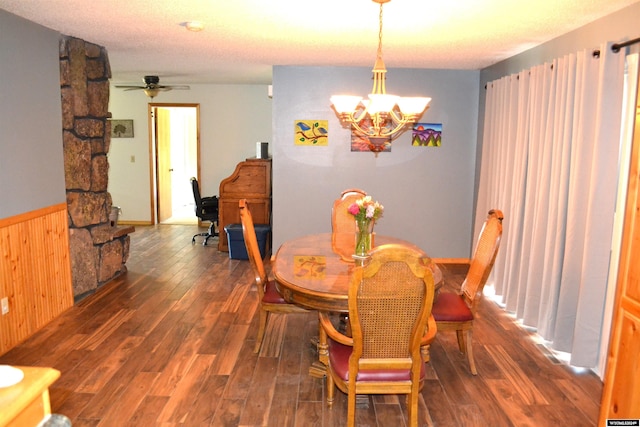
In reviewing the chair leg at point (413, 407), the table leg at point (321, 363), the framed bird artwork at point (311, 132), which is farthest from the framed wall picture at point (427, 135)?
the chair leg at point (413, 407)

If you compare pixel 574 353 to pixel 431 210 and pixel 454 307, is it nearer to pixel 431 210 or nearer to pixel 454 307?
pixel 454 307

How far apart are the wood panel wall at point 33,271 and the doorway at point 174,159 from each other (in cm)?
435

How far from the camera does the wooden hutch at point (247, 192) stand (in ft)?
22.0

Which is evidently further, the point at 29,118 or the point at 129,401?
the point at 29,118

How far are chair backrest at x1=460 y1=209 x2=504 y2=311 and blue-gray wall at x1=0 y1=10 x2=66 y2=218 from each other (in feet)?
10.6

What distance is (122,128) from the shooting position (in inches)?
338

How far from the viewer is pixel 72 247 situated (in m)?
4.59

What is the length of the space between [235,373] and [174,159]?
28.0 feet

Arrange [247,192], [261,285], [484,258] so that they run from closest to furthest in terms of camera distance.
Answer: [484,258], [261,285], [247,192]

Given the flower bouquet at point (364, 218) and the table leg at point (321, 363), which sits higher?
the flower bouquet at point (364, 218)

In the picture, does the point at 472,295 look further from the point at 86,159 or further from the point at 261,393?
the point at 86,159

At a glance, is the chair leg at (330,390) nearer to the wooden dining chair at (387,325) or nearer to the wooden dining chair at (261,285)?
the wooden dining chair at (387,325)

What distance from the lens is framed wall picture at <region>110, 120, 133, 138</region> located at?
8547 millimetres

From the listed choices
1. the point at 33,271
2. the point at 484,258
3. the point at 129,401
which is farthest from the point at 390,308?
the point at 33,271
